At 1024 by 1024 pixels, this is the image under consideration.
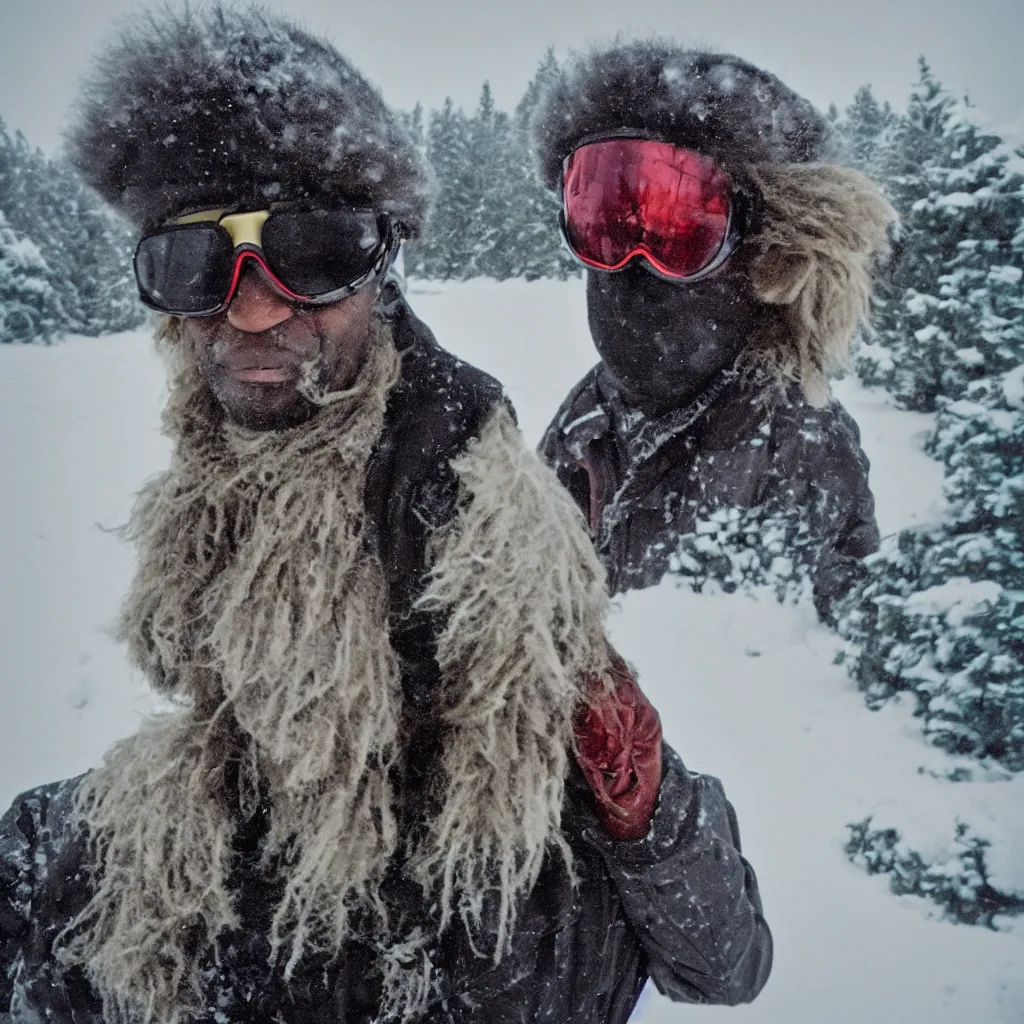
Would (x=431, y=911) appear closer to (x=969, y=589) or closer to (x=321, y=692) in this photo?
(x=321, y=692)

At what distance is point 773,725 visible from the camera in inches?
143

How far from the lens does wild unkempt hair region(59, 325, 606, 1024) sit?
841 mm

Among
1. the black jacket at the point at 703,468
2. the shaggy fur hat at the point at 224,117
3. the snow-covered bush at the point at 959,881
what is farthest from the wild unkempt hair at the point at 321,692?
the snow-covered bush at the point at 959,881

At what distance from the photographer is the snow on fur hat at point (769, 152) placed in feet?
4.28

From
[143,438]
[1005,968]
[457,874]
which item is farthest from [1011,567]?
[143,438]

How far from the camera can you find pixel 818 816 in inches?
123

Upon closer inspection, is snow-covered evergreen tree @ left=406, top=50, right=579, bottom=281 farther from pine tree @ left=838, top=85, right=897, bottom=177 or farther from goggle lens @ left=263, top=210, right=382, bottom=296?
goggle lens @ left=263, top=210, right=382, bottom=296

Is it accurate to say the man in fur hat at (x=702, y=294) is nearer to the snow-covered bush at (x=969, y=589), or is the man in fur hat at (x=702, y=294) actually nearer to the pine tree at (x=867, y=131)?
the pine tree at (x=867, y=131)

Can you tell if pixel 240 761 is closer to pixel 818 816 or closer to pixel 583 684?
pixel 583 684

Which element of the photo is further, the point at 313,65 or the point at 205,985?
the point at 205,985

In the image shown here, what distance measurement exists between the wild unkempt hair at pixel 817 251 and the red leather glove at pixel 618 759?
3.01ft

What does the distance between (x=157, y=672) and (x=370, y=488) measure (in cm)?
38

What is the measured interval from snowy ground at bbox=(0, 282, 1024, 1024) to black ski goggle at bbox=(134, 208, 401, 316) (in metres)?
0.35

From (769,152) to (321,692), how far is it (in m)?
1.22
